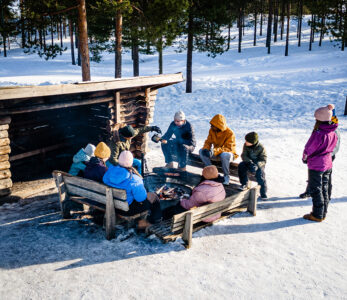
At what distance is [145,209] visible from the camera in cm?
556

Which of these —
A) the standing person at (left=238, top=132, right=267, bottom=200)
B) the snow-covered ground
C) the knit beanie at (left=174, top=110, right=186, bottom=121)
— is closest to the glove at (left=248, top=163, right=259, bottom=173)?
the standing person at (left=238, top=132, right=267, bottom=200)

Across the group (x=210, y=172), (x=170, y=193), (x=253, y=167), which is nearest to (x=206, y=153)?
(x=253, y=167)

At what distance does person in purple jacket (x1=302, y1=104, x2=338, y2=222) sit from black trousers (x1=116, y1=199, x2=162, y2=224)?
291 cm

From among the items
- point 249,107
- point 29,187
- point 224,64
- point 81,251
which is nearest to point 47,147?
point 29,187

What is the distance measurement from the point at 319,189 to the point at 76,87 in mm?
5322

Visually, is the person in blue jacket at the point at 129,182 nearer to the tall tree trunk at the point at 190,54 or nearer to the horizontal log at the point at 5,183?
the horizontal log at the point at 5,183

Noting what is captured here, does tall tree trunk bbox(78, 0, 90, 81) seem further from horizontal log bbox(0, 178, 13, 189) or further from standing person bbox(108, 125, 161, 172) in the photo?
horizontal log bbox(0, 178, 13, 189)

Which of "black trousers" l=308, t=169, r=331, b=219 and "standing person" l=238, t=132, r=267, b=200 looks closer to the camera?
"black trousers" l=308, t=169, r=331, b=219

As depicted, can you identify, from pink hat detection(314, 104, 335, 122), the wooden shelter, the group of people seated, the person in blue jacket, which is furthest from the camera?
the wooden shelter

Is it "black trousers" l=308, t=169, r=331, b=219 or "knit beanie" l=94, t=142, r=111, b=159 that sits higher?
"knit beanie" l=94, t=142, r=111, b=159

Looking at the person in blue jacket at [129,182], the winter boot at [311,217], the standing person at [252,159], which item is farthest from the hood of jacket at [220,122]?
the person in blue jacket at [129,182]

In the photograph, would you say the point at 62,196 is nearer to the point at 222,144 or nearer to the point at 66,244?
the point at 66,244

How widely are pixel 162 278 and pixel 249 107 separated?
13.9m

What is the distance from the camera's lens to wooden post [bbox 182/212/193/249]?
5152 millimetres
